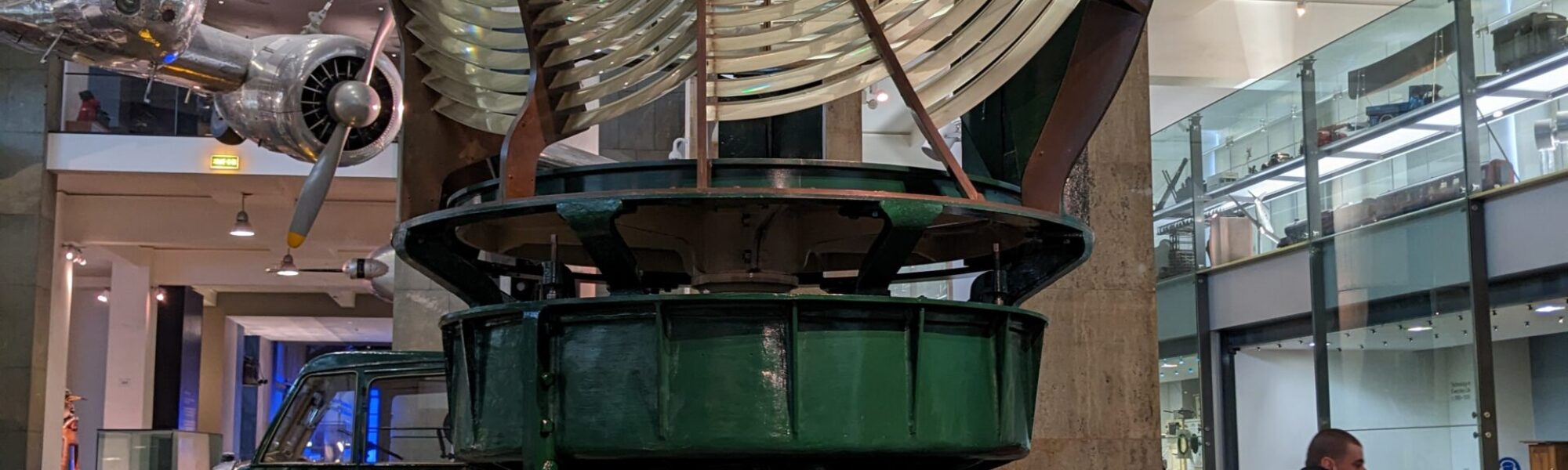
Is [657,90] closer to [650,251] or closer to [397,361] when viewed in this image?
[650,251]

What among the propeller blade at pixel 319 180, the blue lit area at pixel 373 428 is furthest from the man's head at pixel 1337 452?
the propeller blade at pixel 319 180

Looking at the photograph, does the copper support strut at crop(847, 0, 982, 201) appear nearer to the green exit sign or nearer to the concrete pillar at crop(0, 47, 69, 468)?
the green exit sign

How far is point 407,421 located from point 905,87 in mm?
5699

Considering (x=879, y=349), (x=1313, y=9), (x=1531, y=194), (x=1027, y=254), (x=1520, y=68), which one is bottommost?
(x=879, y=349)

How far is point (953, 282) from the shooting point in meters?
12.5

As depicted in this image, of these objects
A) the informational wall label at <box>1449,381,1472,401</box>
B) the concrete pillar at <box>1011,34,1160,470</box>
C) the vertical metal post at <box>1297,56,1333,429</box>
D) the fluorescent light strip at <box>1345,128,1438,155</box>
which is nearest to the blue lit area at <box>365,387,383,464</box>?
the concrete pillar at <box>1011,34,1160,470</box>

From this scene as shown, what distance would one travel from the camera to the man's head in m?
6.55

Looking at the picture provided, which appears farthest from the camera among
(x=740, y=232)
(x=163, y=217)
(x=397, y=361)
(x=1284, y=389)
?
(x=163, y=217)

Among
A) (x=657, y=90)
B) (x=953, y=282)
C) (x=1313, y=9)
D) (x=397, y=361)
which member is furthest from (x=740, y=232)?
(x=1313, y=9)

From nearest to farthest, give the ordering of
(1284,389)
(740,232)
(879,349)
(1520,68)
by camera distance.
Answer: (879,349), (740,232), (1520,68), (1284,389)

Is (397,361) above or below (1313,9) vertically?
below

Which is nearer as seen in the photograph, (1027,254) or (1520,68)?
(1027,254)

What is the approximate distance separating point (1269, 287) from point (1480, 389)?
4691 mm

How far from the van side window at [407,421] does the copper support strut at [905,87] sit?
5.45 m
